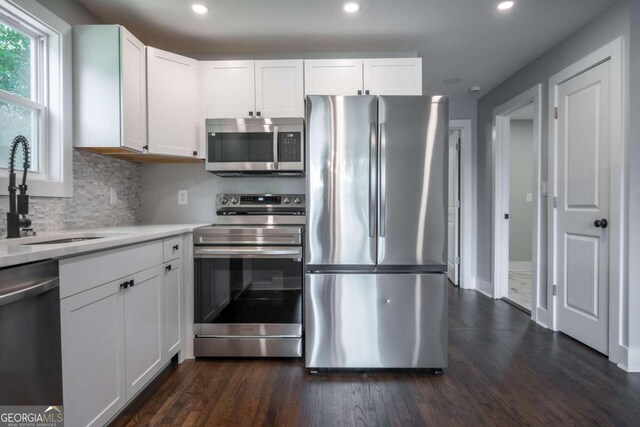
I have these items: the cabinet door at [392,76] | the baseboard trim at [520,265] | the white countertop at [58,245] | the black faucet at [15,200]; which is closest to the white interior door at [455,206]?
the baseboard trim at [520,265]

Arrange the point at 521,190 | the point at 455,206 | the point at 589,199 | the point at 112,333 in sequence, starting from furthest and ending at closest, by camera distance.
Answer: the point at 521,190 → the point at 455,206 → the point at 589,199 → the point at 112,333

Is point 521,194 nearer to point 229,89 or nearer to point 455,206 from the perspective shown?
point 455,206

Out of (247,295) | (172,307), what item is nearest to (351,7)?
(247,295)

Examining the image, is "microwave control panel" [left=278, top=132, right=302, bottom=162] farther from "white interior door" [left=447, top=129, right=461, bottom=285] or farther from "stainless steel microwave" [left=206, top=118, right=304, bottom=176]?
"white interior door" [left=447, top=129, right=461, bottom=285]

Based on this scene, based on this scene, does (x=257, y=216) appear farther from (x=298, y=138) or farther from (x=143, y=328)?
(x=143, y=328)

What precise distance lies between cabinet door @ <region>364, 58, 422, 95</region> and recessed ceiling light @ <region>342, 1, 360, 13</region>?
409 millimetres

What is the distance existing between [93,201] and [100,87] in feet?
2.53

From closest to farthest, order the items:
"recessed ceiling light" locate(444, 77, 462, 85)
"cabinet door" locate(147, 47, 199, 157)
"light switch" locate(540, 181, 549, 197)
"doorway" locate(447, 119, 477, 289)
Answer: "cabinet door" locate(147, 47, 199, 157) < "light switch" locate(540, 181, 549, 197) < "recessed ceiling light" locate(444, 77, 462, 85) < "doorway" locate(447, 119, 477, 289)

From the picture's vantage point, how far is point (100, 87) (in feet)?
6.59

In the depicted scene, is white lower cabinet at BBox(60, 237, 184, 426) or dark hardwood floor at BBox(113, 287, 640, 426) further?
dark hardwood floor at BBox(113, 287, 640, 426)

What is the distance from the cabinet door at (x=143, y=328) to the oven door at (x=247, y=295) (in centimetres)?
36

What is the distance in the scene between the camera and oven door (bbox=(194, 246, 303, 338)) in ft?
7.09

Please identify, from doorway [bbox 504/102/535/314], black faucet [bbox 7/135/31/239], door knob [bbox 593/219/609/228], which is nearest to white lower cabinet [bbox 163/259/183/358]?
black faucet [bbox 7/135/31/239]

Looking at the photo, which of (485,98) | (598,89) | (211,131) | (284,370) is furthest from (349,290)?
(485,98)
